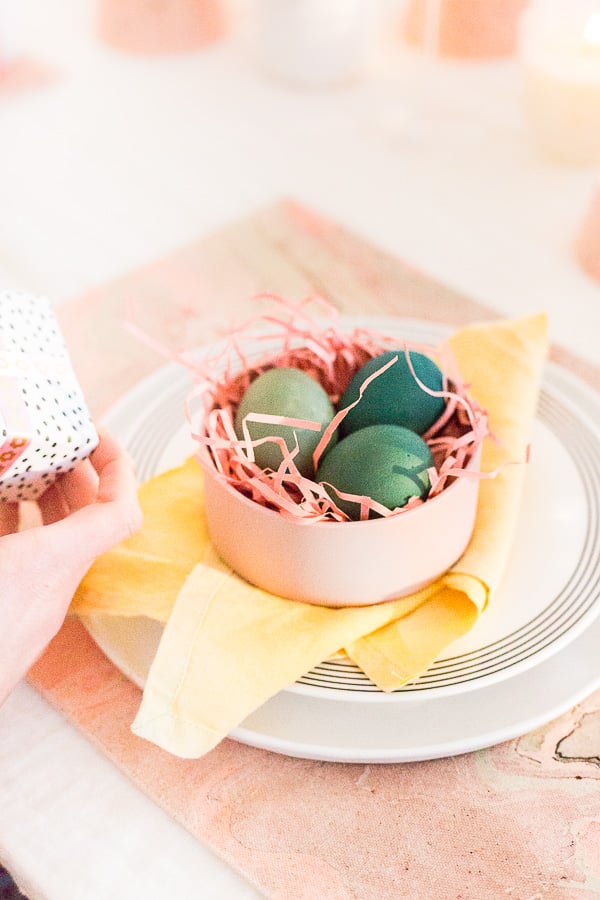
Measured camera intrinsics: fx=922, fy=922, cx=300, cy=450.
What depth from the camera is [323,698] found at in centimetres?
44

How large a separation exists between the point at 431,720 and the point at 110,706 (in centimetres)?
16

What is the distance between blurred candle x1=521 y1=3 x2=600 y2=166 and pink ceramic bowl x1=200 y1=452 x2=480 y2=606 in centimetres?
70

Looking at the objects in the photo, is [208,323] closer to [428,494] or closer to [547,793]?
[428,494]

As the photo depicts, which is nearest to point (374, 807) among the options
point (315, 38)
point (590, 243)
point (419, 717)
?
point (419, 717)

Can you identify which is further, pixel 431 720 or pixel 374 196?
pixel 374 196

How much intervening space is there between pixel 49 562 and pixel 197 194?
0.75 m

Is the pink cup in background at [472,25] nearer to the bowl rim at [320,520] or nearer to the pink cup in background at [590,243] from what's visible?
the pink cup in background at [590,243]

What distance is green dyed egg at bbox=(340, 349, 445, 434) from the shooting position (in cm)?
49

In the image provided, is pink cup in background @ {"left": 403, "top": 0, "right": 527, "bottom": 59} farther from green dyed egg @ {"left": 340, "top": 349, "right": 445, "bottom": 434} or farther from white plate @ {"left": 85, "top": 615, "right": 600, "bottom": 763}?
white plate @ {"left": 85, "top": 615, "right": 600, "bottom": 763}

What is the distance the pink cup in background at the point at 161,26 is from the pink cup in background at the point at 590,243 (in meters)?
0.88

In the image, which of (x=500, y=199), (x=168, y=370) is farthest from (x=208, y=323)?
(x=500, y=199)

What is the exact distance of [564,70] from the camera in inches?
39.4

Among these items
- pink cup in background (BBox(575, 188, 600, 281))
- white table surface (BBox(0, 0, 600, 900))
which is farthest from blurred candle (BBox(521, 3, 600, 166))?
pink cup in background (BBox(575, 188, 600, 281))

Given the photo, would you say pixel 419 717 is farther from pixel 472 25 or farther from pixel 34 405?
pixel 472 25
